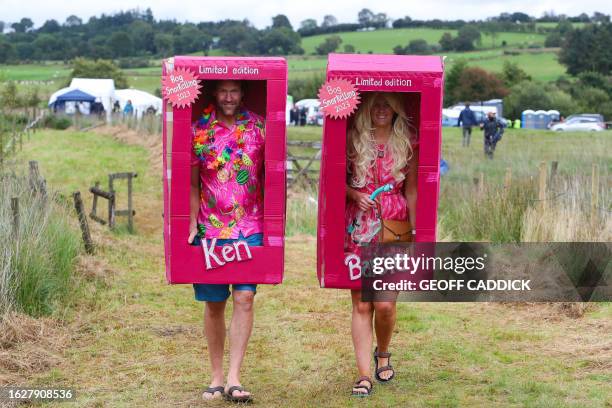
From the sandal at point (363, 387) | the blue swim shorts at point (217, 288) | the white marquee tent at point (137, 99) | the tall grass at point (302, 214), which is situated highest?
the blue swim shorts at point (217, 288)

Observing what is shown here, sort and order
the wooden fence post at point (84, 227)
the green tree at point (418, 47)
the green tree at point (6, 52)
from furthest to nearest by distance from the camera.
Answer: the green tree at point (6, 52) → the green tree at point (418, 47) → the wooden fence post at point (84, 227)

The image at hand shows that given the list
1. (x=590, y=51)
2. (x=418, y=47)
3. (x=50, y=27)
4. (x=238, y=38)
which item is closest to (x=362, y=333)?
(x=590, y=51)

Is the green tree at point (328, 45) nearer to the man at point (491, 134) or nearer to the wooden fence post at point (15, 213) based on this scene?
the man at point (491, 134)

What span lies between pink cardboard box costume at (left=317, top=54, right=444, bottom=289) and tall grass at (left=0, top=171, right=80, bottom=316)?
302cm

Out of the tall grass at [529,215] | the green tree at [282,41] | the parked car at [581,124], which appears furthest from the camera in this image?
the green tree at [282,41]

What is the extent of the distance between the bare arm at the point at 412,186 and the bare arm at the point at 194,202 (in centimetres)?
136

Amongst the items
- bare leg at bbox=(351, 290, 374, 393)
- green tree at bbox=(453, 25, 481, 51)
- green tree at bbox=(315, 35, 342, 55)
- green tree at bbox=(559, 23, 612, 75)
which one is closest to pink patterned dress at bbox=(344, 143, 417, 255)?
bare leg at bbox=(351, 290, 374, 393)

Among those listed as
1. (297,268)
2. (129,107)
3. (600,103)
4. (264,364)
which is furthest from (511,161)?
(600,103)

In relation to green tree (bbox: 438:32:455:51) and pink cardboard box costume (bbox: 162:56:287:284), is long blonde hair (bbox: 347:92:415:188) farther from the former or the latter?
green tree (bbox: 438:32:455:51)

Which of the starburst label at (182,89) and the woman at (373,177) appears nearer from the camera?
the starburst label at (182,89)

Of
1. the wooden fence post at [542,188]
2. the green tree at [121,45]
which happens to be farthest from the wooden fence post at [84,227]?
the green tree at [121,45]

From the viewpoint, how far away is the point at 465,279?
9227mm

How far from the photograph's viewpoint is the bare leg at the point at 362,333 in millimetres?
6828

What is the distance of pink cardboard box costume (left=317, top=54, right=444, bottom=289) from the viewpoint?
6.52 meters
